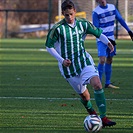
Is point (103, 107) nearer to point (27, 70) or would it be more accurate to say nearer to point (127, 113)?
point (127, 113)

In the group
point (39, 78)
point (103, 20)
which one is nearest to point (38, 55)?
point (39, 78)

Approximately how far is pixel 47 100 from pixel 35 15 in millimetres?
34649

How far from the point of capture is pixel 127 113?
10.5m

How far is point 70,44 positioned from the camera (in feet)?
30.4

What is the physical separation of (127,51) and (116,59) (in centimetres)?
372

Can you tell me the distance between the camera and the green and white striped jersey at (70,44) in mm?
9203

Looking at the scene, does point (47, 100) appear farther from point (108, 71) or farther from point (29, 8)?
point (29, 8)

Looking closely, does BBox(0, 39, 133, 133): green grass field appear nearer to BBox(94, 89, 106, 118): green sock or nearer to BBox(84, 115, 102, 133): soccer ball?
BBox(84, 115, 102, 133): soccer ball

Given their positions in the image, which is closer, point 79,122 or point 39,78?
point 79,122

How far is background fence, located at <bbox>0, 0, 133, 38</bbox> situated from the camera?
33594mm

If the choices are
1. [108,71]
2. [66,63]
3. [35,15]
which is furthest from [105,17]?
[35,15]

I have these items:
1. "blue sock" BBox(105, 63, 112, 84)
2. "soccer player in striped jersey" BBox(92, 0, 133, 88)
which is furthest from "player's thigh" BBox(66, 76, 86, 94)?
"blue sock" BBox(105, 63, 112, 84)

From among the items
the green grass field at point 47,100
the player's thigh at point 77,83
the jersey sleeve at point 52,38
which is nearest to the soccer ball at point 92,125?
the green grass field at point 47,100

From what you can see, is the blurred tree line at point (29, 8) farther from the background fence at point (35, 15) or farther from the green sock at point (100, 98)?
the green sock at point (100, 98)
